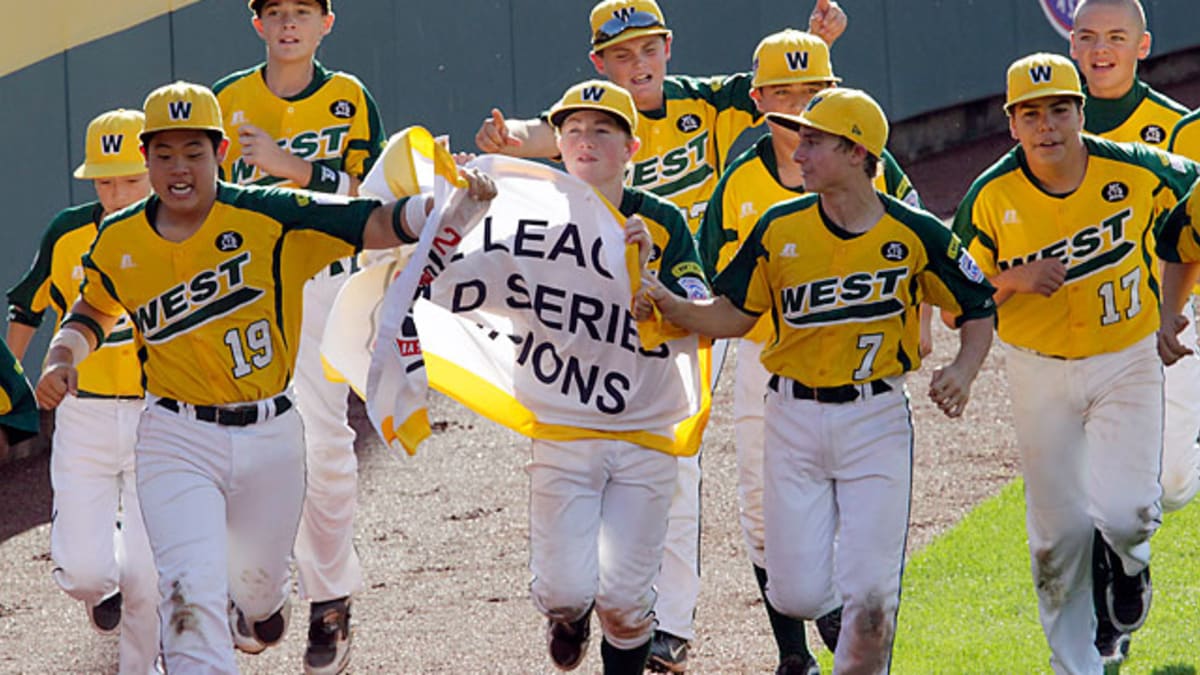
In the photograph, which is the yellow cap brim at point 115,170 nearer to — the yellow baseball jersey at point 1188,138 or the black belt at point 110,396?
the black belt at point 110,396

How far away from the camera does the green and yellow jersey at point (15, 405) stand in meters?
6.02

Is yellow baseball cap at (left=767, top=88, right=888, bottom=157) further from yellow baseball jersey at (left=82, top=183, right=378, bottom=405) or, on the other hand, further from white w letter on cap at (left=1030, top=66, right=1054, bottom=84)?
yellow baseball jersey at (left=82, top=183, right=378, bottom=405)

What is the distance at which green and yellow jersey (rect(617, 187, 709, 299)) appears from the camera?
24.8 feet

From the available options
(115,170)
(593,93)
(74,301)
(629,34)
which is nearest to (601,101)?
(593,93)

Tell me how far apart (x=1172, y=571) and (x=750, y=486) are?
2.43m

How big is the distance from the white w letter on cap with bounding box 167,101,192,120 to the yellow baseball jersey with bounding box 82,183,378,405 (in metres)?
0.34

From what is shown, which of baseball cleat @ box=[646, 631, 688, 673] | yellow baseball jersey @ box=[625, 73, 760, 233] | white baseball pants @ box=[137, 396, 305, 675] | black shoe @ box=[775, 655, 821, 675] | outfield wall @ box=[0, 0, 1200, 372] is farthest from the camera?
outfield wall @ box=[0, 0, 1200, 372]

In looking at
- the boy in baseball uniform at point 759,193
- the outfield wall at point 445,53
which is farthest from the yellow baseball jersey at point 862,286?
the outfield wall at point 445,53

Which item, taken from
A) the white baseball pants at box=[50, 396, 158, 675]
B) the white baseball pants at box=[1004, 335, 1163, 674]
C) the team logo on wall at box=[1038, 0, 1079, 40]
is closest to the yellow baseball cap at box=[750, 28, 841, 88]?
the white baseball pants at box=[1004, 335, 1163, 674]

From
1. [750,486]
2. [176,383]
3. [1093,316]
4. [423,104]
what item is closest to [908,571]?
[750,486]

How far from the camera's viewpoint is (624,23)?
8.88m

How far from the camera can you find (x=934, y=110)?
64.2ft

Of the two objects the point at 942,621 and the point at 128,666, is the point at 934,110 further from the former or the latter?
the point at 128,666

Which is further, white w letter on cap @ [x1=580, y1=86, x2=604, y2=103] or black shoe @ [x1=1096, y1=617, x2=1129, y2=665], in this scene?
black shoe @ [x1=1096, y1=617, x2=1129, y2=665]
